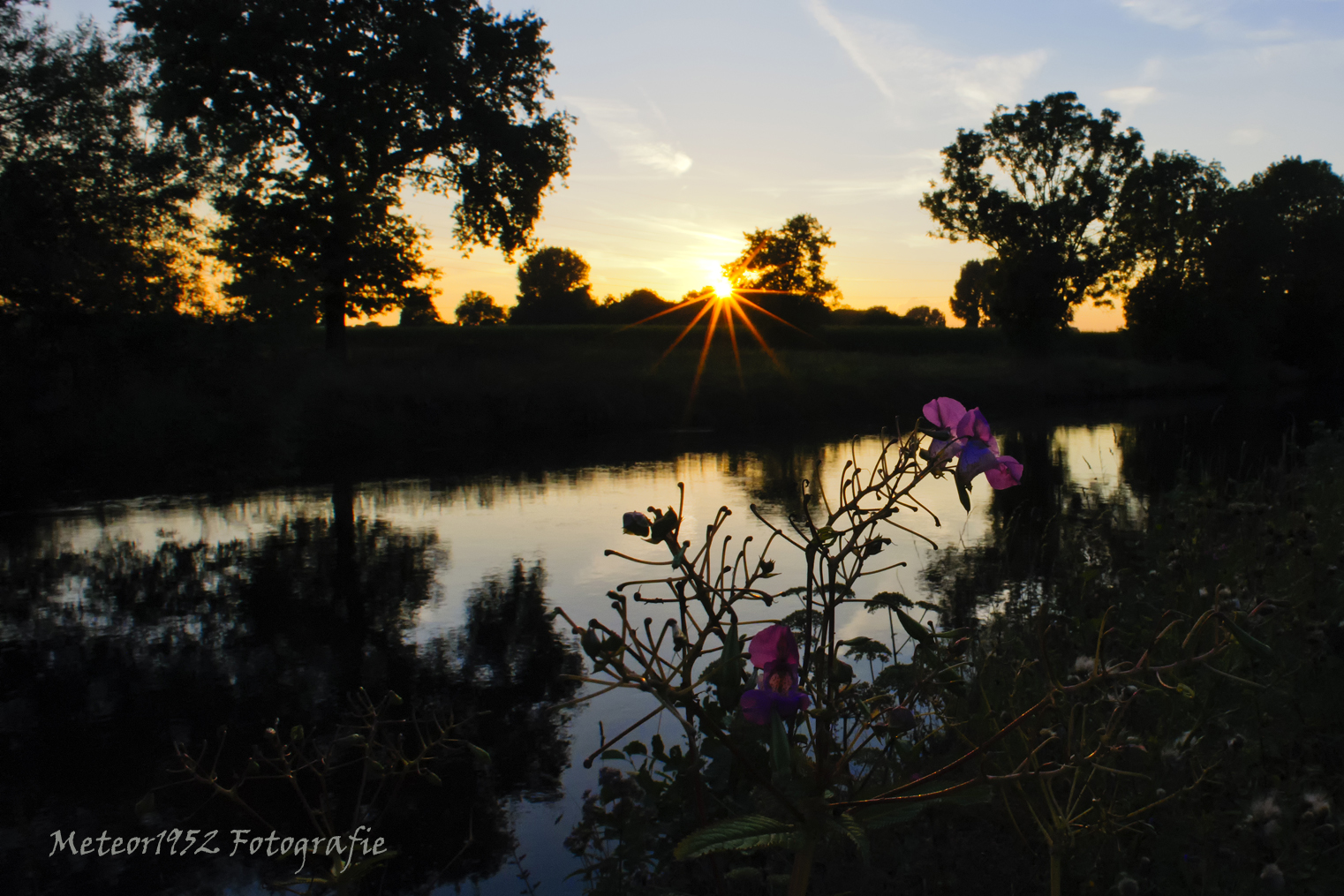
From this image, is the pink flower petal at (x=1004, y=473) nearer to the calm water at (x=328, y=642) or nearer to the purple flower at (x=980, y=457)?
the purple flower at (x=980, y=457)

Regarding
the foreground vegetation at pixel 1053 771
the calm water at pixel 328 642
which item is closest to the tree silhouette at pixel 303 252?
the calm water at pixel 328 642

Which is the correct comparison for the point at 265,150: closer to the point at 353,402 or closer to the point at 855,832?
the point at 353,402

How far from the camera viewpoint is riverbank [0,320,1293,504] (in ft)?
45.9

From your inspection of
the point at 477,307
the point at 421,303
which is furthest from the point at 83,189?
the point at 477,307

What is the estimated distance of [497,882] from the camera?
2986mm

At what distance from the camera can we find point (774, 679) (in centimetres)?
120

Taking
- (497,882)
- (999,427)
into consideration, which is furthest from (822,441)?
(497,882)

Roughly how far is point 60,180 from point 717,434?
12430mm

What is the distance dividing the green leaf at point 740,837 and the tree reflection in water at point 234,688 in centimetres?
124

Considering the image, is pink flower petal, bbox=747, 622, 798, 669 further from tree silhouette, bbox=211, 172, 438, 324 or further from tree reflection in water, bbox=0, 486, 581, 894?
tree silhouette, bbox=211, 172, 438, 324

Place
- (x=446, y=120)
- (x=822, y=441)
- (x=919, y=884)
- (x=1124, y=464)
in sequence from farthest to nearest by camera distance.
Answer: (x=446, y=120)
(x=822, y=441)
(x=1124, y=464)
(x=919, y=884)

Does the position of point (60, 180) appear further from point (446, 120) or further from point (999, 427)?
point (999, 427)

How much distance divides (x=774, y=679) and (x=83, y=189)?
1753 cm

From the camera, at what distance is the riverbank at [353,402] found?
13980 millimetres
